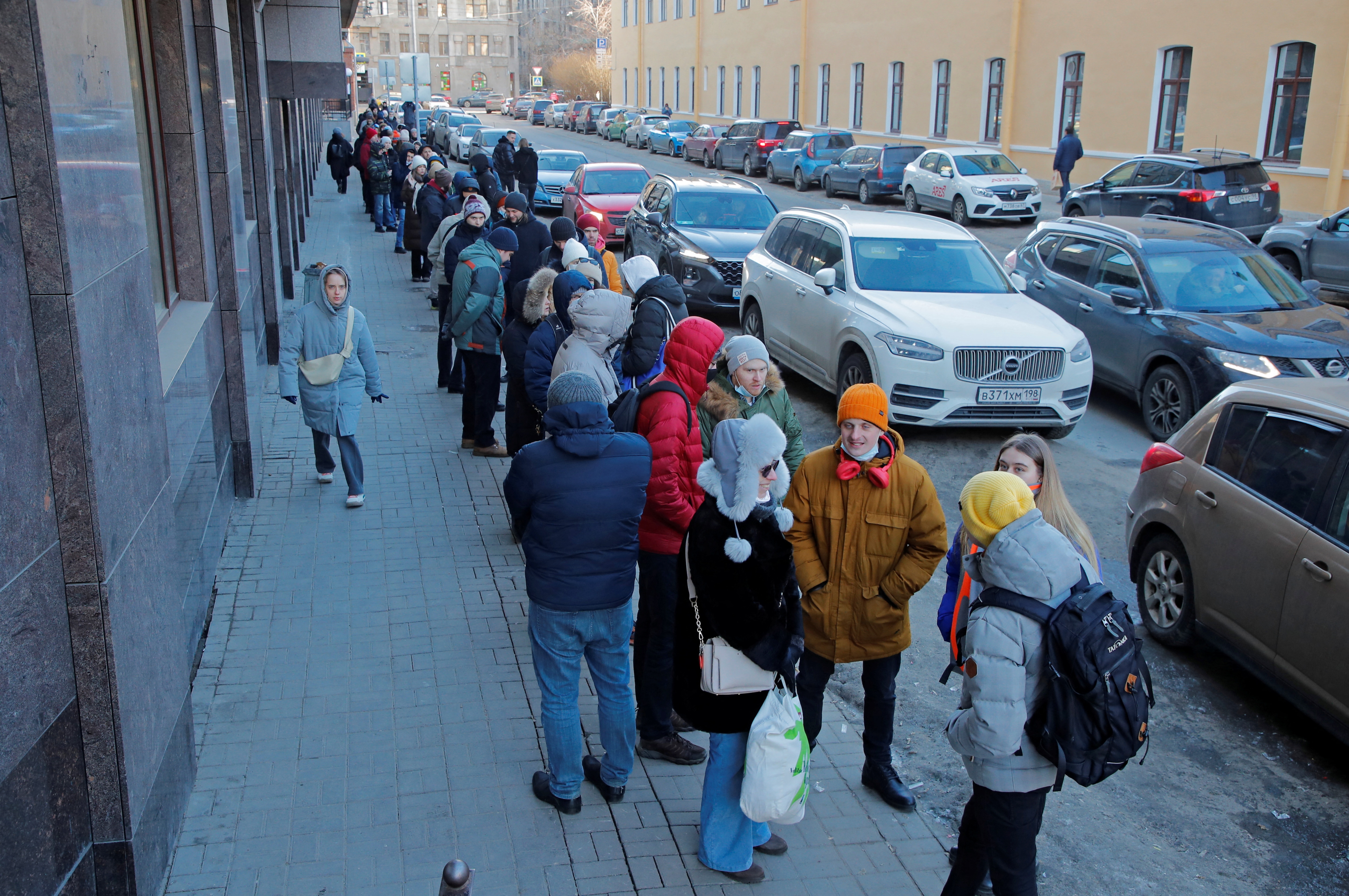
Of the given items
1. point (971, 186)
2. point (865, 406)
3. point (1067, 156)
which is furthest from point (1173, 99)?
point (865, 406)

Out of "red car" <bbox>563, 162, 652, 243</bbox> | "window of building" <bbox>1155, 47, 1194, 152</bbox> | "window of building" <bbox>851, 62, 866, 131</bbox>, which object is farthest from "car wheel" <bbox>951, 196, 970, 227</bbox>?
"window of building" <bbox>851, 62, 866, 131</bbox>

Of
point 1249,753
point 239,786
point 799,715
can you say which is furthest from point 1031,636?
point 239,786

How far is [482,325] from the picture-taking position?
8805mm

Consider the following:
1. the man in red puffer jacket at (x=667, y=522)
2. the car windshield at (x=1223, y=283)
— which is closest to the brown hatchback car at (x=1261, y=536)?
the man in red puffer jacket at (x=667, y=522)

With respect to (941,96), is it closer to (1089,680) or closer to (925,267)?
(925,267)

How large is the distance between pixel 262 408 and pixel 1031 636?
28.3ft

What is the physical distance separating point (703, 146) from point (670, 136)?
514cm

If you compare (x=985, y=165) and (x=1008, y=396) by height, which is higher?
(x=985, y=165)

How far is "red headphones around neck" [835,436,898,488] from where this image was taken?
13.8 feet

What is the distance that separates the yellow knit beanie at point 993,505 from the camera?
11.0 feet

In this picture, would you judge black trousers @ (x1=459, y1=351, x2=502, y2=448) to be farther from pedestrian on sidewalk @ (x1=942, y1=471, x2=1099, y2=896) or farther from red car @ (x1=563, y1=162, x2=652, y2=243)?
red car @ (x1=563, y1=162, x2=652, y2=243)

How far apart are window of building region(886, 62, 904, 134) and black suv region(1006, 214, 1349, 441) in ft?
93.5

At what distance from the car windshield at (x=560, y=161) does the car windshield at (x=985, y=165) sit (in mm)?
8635

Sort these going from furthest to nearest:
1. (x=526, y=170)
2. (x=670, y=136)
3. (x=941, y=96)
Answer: (x=670, y=136) → (x=941, y=96) → (x=526, y=170)
